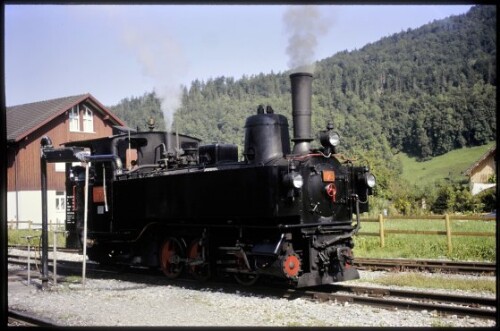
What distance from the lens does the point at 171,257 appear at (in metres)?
11.0

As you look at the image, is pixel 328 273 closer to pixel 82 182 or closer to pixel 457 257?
pixel 457 257

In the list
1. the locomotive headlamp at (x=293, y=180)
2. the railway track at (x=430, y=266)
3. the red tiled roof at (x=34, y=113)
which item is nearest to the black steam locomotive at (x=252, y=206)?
the locomotive headlamp at (x=293, y=180)

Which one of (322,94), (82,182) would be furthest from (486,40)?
(82,182)

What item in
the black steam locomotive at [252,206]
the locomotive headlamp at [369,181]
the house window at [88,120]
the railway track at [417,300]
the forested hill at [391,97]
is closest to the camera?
the railway track at [417,300]

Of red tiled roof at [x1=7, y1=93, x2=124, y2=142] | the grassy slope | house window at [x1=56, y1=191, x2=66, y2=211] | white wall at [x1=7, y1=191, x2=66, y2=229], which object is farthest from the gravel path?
the grassy slope

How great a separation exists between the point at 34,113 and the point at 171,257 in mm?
20346

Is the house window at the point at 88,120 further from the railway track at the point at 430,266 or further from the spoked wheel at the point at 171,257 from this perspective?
the railway track at the point at 430,266

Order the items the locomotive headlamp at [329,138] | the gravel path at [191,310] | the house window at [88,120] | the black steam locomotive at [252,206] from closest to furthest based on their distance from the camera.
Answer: the gravel path at [191,310] → the black steam locomotive at [252,206] → the locomotive headlamp at [329,138] → the house window at [88,120]

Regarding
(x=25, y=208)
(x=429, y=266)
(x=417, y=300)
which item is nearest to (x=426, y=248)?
(x=429, y=266)

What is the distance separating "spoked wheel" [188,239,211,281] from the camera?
1011 cm

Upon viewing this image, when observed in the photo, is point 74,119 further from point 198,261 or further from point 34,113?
point 198,261

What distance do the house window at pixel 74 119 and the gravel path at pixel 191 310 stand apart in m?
20.6

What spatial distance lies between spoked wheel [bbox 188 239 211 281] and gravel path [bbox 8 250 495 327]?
1.64 ft

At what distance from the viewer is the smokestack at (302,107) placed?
9359 millimetres
